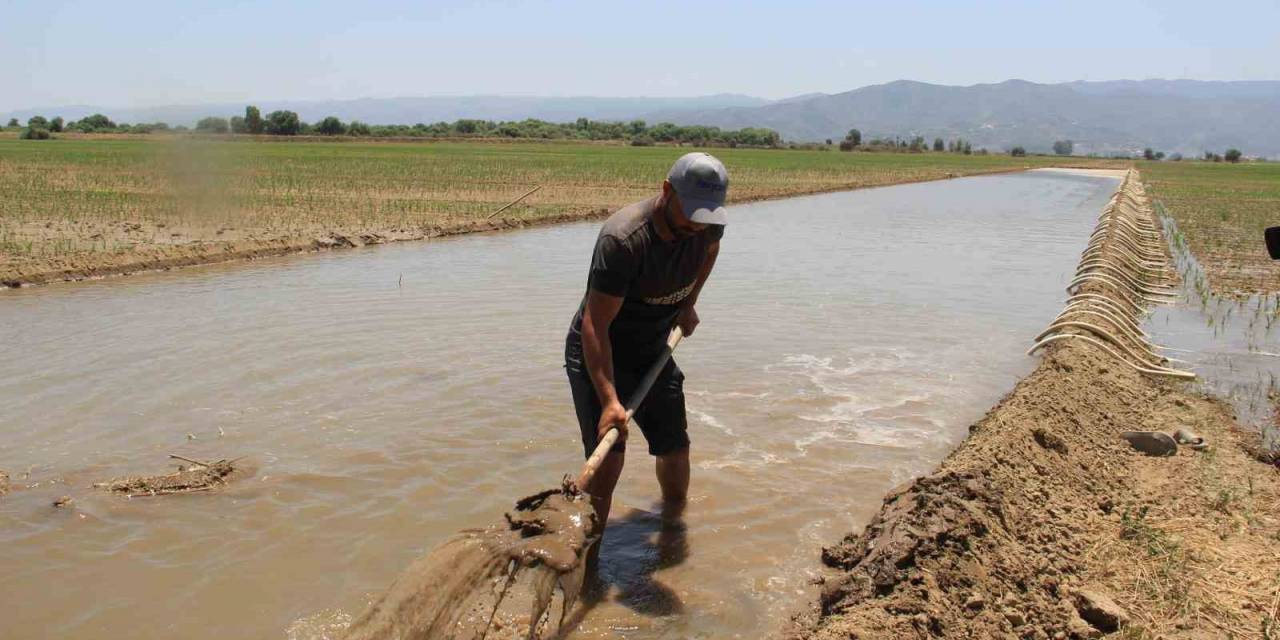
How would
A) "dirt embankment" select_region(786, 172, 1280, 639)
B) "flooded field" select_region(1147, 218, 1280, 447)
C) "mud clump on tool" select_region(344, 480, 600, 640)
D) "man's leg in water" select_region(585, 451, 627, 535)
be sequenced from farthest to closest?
"flooded field" select_region(1147, 218, 1280, 447) → "man's leg in water" select_region(585, 451, 627, 535) → "dirt embankment" select_region(786, 172, 1280, 639) → "mud clump on tool" select_region(344, 480, 600, 640)

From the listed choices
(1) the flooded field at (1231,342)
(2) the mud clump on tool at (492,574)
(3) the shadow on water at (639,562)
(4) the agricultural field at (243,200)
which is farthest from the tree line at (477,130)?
(2) the mud clump on tool at (492,574)

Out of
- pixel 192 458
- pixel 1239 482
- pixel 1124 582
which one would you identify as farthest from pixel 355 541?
pixel 1239 482

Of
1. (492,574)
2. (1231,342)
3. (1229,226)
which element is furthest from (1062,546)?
(1229,226)

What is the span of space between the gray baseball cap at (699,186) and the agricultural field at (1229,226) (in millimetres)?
7222

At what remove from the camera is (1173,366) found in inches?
263

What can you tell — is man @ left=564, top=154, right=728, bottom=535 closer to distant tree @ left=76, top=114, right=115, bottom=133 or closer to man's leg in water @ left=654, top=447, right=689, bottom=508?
man's leg in water @ left=654, top=447, right=689, bottom=508

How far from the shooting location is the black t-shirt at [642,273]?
2832 millimetres

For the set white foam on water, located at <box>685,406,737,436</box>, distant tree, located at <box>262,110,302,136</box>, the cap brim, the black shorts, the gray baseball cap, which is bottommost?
white foam on water, located at <box>685,406,737,436</box>

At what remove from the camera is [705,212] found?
9.11ft

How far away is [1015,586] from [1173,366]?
4.58 m

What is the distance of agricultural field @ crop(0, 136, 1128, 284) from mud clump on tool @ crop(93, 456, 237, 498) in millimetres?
5120

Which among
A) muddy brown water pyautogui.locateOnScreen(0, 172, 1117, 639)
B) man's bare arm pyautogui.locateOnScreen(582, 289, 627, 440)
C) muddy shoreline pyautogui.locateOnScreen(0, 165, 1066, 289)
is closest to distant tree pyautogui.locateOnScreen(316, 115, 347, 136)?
muddy shoreline pyautogui.locateOnScreen(0, 165, 1066, 289)

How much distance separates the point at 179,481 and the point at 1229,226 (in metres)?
18.7

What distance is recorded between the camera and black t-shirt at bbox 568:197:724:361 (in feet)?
9.29
